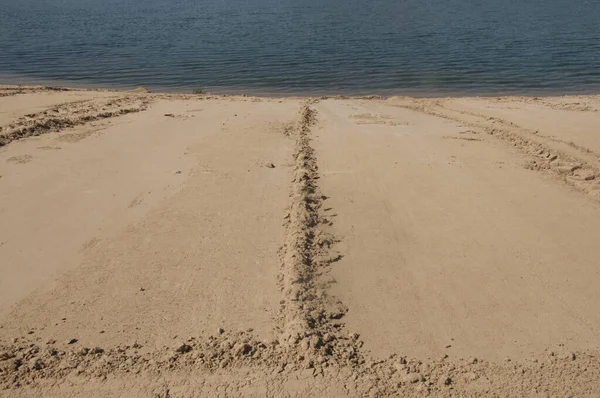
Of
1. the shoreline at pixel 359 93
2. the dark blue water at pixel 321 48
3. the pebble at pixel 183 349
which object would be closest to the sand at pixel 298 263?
the pebble at pixel 183 349

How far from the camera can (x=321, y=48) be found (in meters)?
22.8

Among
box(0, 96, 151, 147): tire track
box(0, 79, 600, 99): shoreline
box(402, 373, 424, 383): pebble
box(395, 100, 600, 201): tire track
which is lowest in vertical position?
box(402, 373, 424, 383): pebble

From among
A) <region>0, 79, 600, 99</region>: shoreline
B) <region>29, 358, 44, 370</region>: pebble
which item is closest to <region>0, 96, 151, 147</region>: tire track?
<region>0, 79, 600, 99</region>: shoreline

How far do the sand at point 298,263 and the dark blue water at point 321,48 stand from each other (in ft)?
29.4

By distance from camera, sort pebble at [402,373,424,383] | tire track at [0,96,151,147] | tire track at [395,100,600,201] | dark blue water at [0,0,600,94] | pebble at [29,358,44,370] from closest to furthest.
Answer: pebble at [402,373,424,383] → pebble at [29,358,44,370] → tire track at [395,100,600,201] → tire track at [0,96,151,147] → dark blue water at [0,0,600,94]

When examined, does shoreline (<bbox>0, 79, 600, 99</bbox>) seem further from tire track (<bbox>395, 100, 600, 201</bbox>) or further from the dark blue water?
tire track (<bbox>395, 100, 600, 201</bbox>)

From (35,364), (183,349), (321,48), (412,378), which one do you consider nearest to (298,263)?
(183,349)

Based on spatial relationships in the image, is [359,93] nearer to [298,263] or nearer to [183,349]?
[298,263]

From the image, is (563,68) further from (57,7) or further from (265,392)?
(57,7)

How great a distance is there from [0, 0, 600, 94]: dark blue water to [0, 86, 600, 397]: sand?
895 cm

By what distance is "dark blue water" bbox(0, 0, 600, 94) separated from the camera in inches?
699

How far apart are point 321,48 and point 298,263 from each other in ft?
63.6

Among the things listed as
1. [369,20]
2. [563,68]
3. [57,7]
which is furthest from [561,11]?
[57,7]

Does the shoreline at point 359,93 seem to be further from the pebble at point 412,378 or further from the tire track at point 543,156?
the pebble at point 412,378
